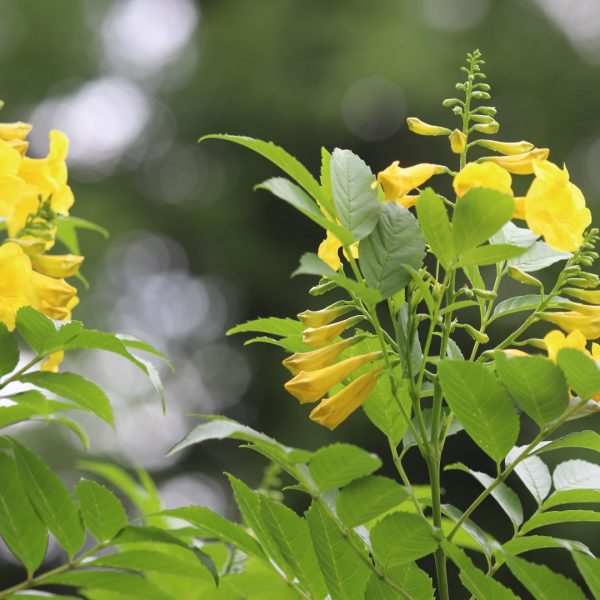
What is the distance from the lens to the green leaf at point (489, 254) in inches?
32.8

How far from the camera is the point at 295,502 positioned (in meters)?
6.47

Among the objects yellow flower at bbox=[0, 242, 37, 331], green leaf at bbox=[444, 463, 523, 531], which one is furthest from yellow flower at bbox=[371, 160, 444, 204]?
yellow flower at bbox=[0, 242, 37, 331]

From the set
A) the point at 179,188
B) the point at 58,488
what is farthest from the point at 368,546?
the point at 179,188

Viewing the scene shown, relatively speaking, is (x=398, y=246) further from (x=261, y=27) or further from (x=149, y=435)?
(x=261, y=27)

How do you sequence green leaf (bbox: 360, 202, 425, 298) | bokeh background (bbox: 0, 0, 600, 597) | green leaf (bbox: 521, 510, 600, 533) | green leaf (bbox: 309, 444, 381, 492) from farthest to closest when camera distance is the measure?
bokeh background (bbox: 0, 0, 600, 597)
green leaf (bbox: 521, 510, 600, 533)
green leaf (bbox: 360, 202, 425, 298)
green leaf (bbox: 309, 444, 381, 492)

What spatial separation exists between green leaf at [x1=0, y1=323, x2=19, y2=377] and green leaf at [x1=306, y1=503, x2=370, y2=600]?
321mm

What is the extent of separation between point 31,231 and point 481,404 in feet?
1.86

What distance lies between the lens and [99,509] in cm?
92

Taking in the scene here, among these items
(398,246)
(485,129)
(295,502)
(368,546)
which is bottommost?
(295,502)

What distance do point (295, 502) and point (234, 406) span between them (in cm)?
192

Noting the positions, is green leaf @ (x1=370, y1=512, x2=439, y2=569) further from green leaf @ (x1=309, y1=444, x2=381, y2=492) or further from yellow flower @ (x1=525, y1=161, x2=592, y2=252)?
yellow flower @ (x1=525, y1=161, x2=592, y2=252)

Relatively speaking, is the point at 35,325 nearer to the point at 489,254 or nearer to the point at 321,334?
the point at 321,334

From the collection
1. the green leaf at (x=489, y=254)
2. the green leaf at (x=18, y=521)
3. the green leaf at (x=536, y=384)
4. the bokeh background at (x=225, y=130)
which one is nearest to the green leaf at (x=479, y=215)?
the green leaf at (x=489, y=254)

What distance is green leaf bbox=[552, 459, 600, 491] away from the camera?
3.30 ft
